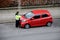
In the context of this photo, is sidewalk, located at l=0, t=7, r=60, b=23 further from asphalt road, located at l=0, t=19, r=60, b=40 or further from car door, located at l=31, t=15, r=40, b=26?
car door, located at l=31, t=15, r=40, b=26

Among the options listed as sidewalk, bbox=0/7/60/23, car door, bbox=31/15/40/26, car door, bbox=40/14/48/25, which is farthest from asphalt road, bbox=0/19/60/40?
sidewalk, bbox=0/7/60/23

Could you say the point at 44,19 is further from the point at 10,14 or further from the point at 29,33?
the point at 10,14

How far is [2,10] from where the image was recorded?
27.1 m

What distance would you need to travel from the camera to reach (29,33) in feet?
62.5

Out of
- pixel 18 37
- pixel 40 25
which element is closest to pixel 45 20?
pixel 40 25

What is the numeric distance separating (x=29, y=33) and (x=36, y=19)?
98.4 inches

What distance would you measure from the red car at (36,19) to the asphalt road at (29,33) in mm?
520

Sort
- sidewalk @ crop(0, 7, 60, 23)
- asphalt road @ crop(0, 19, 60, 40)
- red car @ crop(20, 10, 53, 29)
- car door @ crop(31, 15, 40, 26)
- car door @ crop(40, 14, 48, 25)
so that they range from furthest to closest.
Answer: sidewalk @ crop(0, 7, 60, 23) < car door @ crop(40, 14, 48, 25) < car door @ crop(31, 15, 40, 26) < red car @ crop(20, 10, 53, 29) < asphalt road @ crop(0, 19, 60, 40)

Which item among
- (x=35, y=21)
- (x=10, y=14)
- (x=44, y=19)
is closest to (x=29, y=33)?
(x=35, y=21)

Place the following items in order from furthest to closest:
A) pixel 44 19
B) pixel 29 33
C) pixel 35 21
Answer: pixel 44 19
pixel 35 21
pixel 29 33

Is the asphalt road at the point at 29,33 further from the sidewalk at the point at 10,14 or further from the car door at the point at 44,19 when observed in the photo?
the sidewalk at the point at 10,14

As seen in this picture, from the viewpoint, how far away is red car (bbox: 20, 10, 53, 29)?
69.0ft

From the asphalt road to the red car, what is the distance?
52 centimetres

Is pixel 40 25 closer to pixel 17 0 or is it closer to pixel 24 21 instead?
pixel 24 21
